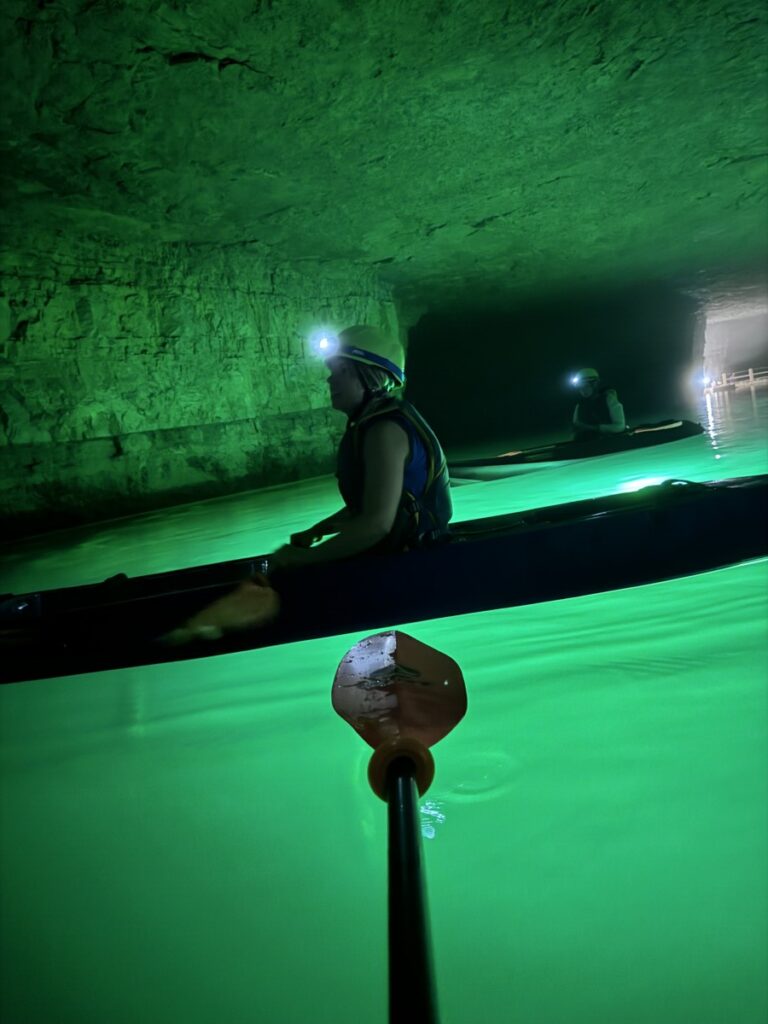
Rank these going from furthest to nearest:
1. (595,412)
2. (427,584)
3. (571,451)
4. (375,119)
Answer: (595,412), (571,451), (375,119), (427,584)

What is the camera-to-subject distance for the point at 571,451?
7113mm

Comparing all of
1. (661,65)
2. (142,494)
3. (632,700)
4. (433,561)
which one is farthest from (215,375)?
(632,700)

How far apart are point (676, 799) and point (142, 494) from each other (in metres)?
8.59

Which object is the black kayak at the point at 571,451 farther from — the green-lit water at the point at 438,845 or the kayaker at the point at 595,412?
the green-lit water at the point at 438,845

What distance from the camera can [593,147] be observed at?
700 centimetres

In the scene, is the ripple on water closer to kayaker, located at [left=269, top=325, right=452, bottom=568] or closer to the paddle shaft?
the paddle shaft

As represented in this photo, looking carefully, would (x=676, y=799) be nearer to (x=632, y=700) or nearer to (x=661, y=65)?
(x=632, y=700)

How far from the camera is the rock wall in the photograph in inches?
284

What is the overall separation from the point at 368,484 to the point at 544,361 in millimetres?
18019

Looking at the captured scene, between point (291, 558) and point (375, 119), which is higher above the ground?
point (375, 119)

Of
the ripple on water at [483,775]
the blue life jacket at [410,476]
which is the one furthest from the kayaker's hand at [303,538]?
the ripple on water at [483,775]

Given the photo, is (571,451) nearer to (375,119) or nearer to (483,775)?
(375,119)

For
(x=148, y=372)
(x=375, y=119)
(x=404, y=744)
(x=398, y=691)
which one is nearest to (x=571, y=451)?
(x=375, y=119)

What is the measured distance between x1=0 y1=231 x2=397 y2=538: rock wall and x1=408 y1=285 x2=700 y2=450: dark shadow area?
21.3 feet
